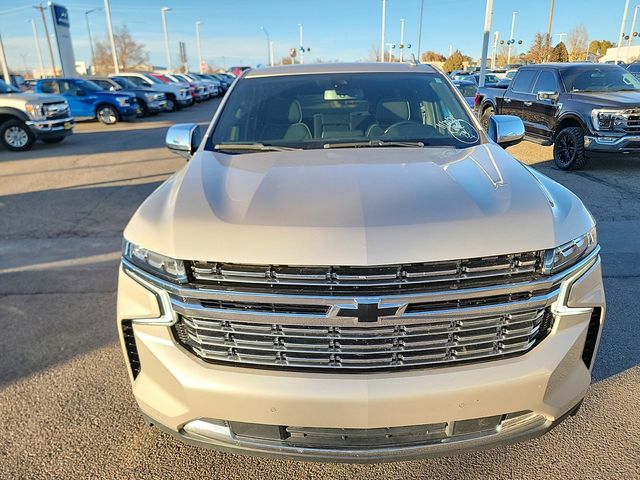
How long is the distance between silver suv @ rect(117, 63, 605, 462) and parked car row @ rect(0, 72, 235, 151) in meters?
Result: 11.5

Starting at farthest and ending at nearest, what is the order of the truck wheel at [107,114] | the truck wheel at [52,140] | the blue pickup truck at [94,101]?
1. the truck wheel at [107,114]
2. the blue pickup truck at [94,101]
3. the truck wheel at [52,140]

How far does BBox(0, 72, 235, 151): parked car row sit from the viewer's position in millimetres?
12688

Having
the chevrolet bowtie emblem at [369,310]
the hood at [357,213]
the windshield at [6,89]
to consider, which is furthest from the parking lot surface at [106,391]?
the windshield at [6,89]

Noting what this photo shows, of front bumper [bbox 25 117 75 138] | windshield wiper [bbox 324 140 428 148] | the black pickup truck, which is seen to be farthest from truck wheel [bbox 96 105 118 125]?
windshield wiper [bbox 324 140 428 148]

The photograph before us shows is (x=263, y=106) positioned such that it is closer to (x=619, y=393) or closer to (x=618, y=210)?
(x=619, y=393)

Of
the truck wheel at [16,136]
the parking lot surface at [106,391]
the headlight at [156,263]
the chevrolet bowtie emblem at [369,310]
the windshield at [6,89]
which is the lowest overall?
the truck wheel at [16,136]

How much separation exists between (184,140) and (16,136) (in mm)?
11886

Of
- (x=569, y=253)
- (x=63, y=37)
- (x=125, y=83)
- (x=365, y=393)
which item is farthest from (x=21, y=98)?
(x=63, y=37)

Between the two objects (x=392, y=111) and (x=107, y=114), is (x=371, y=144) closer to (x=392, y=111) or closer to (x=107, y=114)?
(x=392, y=111)

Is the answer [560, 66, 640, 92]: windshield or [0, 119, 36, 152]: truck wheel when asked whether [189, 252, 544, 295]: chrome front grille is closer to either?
[560, 66, 640, 92]: windshield

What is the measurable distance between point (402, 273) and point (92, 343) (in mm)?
2666

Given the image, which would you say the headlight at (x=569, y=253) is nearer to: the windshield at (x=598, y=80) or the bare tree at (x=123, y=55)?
the windshield at (x=598, y=80)

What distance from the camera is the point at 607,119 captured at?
847 centimetres

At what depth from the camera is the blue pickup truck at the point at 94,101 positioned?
61.2ft
